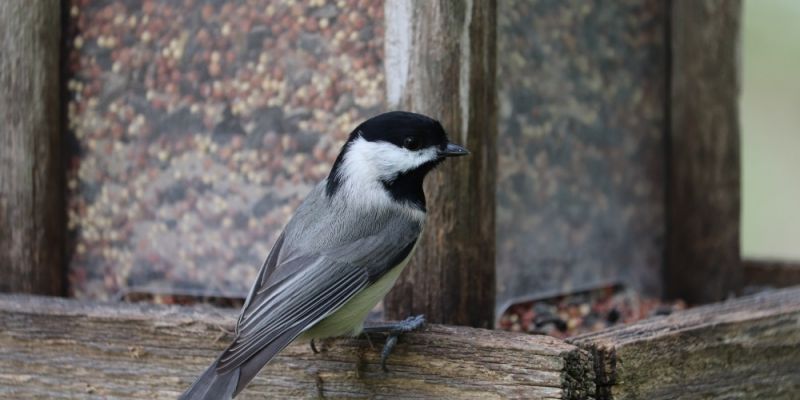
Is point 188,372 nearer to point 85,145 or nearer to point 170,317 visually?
point 170,317

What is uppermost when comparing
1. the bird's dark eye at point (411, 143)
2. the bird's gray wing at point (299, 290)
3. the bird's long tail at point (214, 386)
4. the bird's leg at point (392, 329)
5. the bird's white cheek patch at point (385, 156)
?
the bird's dark eye at point (411, 143)

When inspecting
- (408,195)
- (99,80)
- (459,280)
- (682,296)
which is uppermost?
(99,80)

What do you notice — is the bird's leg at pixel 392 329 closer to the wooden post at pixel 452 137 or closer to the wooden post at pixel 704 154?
the wooden post at pixel 452 137

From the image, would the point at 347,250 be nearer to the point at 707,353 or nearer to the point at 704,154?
the point at 707,353

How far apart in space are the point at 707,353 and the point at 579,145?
1114 mm

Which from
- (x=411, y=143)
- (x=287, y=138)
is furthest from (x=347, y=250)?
(x=287, y=138)

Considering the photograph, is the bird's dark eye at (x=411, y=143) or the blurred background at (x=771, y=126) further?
the blurred background at (x=771, y=126)

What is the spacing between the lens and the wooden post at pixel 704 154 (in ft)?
12.5

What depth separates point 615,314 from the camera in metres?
3.37

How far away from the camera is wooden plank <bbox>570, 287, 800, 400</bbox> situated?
7.80 ft

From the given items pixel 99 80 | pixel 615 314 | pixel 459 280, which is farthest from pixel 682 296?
pixel 99 80

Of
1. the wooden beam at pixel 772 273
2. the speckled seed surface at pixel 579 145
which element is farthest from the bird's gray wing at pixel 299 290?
the wooden beam at pixel 772 273

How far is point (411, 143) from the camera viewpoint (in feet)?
8.63

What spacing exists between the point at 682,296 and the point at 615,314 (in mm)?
634
